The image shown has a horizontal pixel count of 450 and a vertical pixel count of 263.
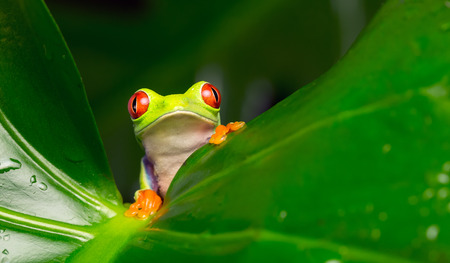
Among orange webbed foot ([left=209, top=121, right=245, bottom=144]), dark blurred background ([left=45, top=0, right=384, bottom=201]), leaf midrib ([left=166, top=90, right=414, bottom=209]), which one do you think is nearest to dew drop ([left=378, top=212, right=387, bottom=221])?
leaf midrib ([left=166, top=90, right=414, bottom=209])

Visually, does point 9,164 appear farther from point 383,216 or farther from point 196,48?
point 196,48

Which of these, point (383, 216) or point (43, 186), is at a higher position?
point (43, 186)

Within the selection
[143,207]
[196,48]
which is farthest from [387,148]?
[196,48]

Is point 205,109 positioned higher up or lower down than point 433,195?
higher up

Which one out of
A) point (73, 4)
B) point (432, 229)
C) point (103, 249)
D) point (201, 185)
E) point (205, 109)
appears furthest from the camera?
point (73, 4)

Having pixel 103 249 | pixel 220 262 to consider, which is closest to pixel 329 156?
pixel 220 262

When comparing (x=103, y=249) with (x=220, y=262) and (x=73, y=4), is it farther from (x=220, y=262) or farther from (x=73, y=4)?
(x=73, y=4)

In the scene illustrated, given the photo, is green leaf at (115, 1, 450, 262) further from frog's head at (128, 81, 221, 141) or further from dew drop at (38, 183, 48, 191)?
frog's head at (128, 81, 221, 141)
